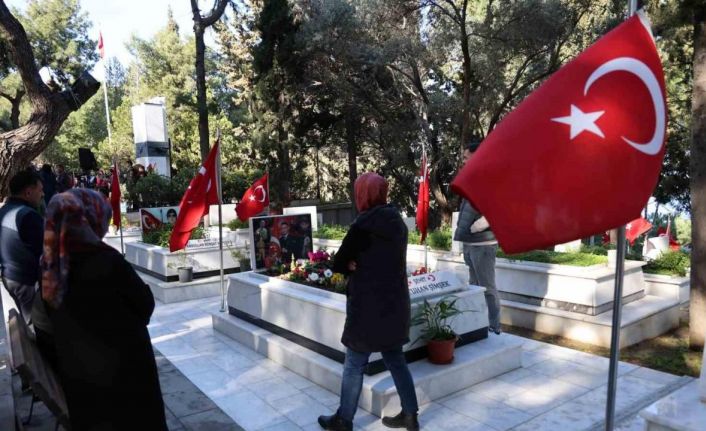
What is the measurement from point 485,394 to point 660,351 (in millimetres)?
2405

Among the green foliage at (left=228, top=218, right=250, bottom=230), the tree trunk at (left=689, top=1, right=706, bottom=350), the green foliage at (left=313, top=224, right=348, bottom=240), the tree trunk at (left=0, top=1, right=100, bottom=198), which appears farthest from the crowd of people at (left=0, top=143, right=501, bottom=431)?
the green foliage at (left=228, top=218, right=250, bottom=230)

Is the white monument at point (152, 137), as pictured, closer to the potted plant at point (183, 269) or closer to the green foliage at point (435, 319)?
the potted plant at point (183, 269)

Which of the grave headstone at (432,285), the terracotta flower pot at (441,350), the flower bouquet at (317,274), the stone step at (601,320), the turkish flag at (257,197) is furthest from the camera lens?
the turkish flag at (257,197)

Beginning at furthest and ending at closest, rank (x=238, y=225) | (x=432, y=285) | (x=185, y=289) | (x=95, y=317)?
(x=238, y=225) < (x=185, y=289) < (x=432, y=285) < (x=95, y=317)

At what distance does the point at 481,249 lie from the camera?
5402mm

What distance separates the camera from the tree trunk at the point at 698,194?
5066mm

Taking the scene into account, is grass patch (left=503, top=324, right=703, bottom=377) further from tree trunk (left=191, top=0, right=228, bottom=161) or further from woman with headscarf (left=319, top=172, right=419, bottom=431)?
tree trunk (left=191, top=0, right=228, bottom=161)

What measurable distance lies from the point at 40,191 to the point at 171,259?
4995mm

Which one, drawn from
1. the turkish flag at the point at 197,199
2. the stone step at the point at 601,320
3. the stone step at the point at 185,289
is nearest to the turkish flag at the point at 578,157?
the stone step at the point at 601,320

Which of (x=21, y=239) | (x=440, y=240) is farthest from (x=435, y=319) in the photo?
(x=440, y=240)

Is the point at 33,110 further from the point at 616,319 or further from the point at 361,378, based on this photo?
the point at 616,319

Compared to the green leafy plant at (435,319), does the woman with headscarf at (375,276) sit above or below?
above

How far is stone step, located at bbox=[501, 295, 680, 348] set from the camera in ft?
18.2

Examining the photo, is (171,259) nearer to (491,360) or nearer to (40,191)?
(40,191)
